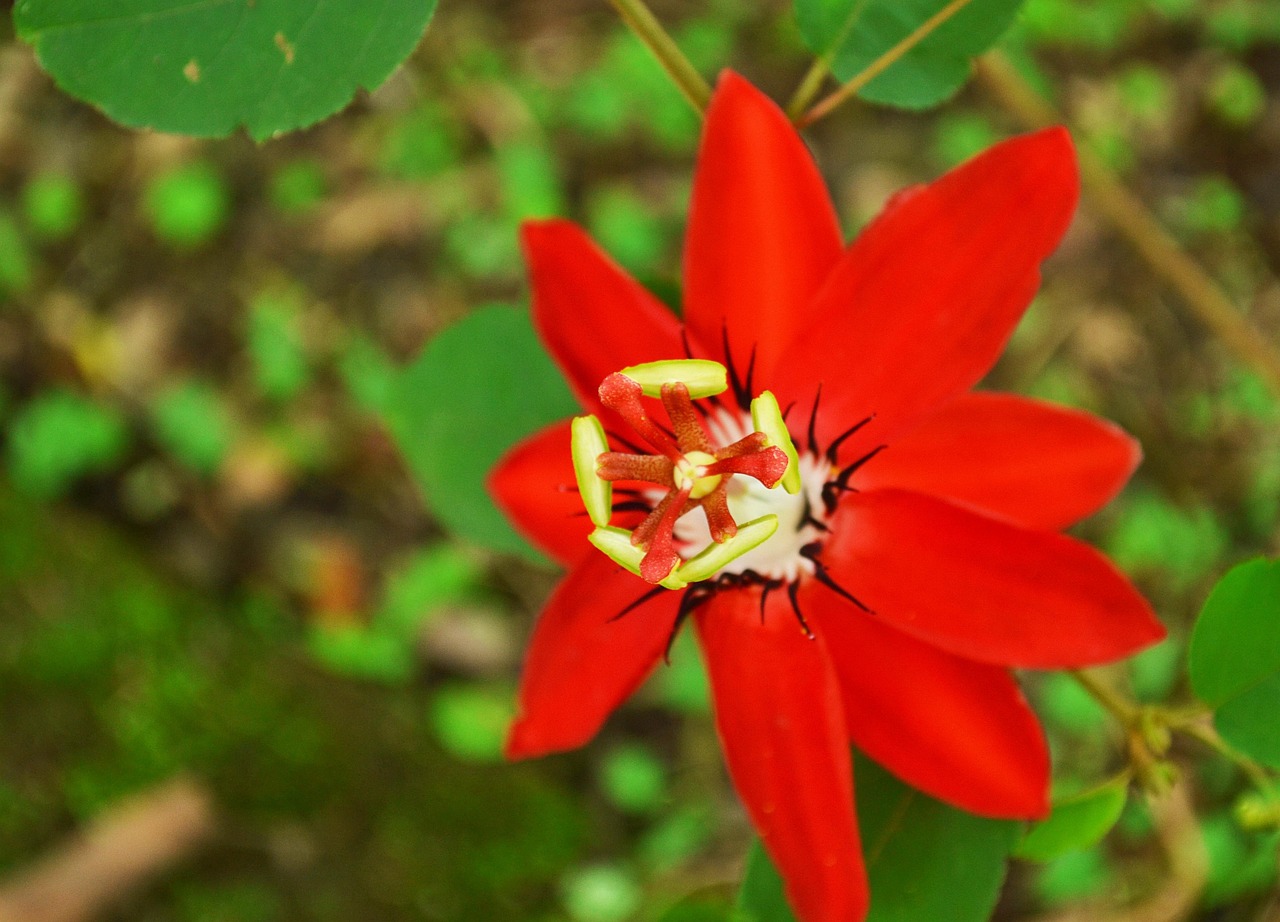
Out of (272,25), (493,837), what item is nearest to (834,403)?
(272,25)

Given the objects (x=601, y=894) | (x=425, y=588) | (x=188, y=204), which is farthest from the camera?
(x=188, y=204)

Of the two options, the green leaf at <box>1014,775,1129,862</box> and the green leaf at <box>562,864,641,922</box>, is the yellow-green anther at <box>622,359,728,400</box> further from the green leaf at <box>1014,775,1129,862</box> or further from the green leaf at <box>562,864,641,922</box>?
the green leaf at <box>562,864,641,922</box>

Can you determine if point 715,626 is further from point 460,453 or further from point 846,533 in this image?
point 460,453

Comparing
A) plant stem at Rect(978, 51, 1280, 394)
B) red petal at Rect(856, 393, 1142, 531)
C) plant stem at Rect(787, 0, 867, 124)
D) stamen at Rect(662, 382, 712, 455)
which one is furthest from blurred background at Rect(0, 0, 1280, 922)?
stamen at Rect(662, 382, 712, 455)

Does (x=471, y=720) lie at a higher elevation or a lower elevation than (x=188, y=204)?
lower

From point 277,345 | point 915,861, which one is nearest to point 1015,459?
point 915,861

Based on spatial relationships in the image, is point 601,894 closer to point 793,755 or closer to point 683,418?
point 793,755

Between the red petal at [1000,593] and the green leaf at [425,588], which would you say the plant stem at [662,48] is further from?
the green leaf at [425,588]
